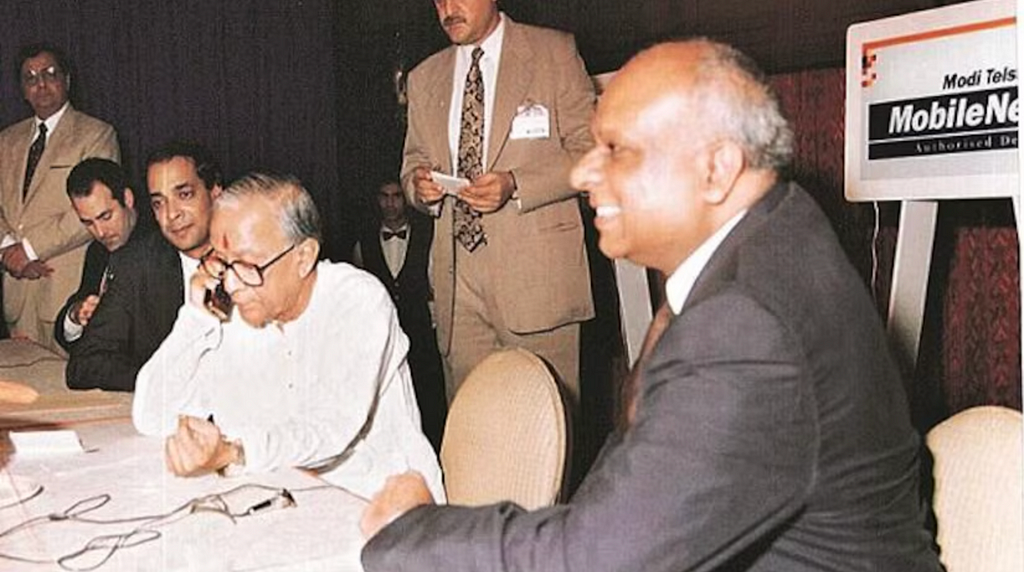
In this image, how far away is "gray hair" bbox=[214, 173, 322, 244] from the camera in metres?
1.80

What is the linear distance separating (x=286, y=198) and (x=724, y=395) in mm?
913

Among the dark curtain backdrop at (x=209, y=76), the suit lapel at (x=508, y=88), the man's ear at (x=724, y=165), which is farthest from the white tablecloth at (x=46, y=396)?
the man's ear at (x=724, y=165)

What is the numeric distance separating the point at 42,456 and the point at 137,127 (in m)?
0.53

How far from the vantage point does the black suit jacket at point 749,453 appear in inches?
44.2

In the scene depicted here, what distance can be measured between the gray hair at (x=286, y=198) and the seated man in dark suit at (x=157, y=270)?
0.10 ft

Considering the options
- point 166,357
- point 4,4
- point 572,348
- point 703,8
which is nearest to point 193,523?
point 166,357

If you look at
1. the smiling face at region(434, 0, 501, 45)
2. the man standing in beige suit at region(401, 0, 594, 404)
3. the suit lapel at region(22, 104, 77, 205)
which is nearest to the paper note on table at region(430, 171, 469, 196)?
the man standing in beige suit at region(401, 0, 594, 404)

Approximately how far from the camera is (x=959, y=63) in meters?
1.67

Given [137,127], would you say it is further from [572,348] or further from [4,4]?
[572,348]

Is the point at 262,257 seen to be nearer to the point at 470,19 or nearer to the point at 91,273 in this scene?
the point at 91,273

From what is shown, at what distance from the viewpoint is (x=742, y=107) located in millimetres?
1319

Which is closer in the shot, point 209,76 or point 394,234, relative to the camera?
point 209,76

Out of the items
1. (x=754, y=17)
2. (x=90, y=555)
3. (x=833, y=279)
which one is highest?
(x=754, y=17)

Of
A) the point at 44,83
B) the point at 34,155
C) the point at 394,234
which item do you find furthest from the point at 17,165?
the point at 394,234
